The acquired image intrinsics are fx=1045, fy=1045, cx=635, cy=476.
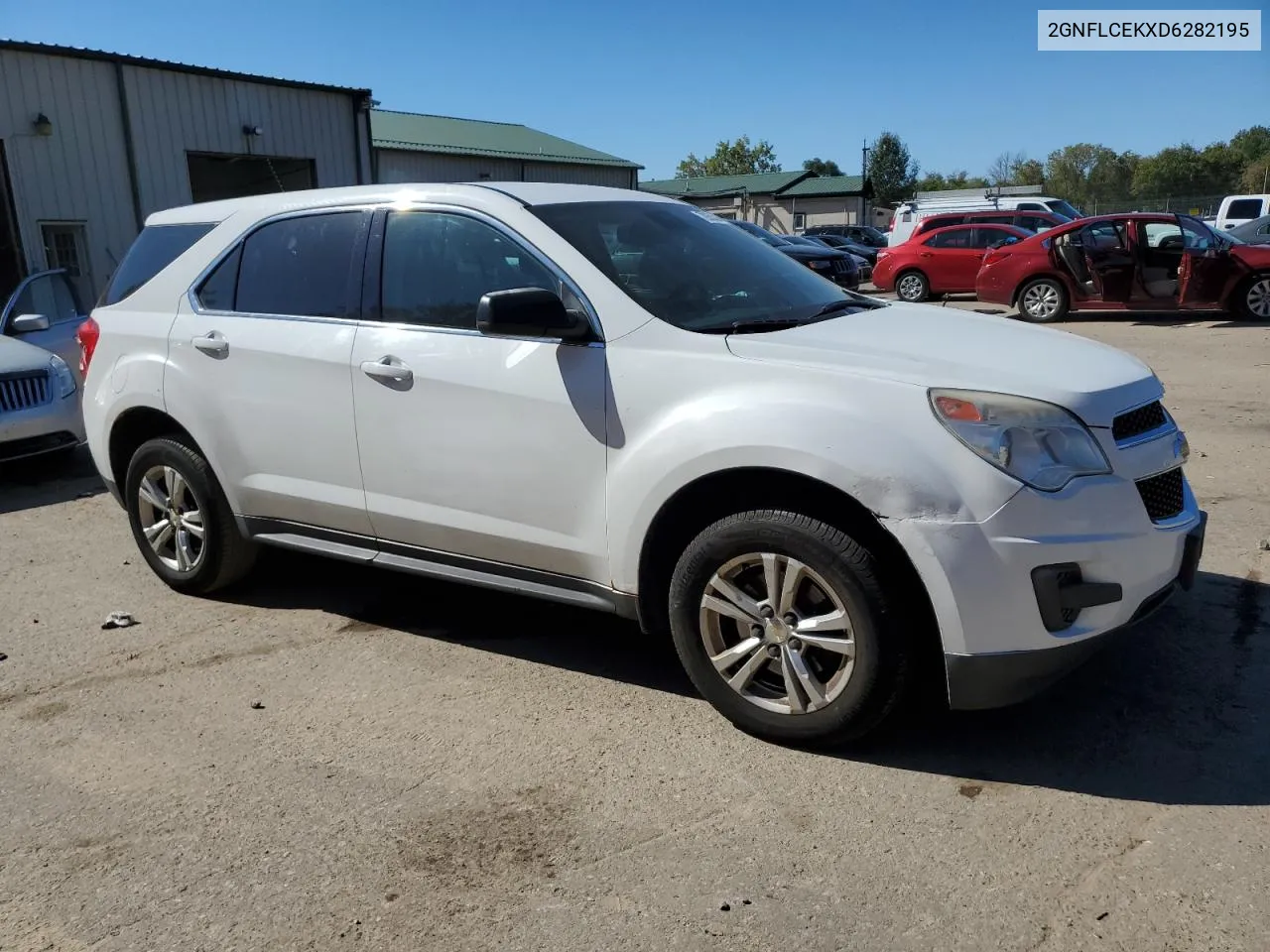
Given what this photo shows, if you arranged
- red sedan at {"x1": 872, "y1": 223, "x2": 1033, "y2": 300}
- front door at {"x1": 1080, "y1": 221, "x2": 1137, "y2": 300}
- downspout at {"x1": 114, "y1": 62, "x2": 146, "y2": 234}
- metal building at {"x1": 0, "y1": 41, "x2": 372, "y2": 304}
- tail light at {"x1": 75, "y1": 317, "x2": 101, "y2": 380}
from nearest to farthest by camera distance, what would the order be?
tail light at {"x1": 75, "y1": 317, "x2": 101, "y2": 380} < front door at {"x1": 1080, "y1": 221, "x2": 1137, "y2": 300} < metal building at {"x1": 0, "y1": 41, "x2": 372, "y2": 304} < downspout at {"x1": 114, "y1": 62, "x2": 146, "y2": 234} < red sedan at {"x1": 872, "y1": 223, "x2": 1033, "y2": 300}

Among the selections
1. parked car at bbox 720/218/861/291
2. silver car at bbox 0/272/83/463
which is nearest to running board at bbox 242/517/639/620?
silver car at bbox 0/272/83/463

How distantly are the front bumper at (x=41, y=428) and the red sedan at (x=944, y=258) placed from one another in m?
15.1

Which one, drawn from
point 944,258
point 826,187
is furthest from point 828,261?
point 826,187

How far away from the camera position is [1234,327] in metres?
14.4

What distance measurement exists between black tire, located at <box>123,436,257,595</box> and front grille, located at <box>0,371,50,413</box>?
3.13 meters

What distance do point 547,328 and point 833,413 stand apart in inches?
40.3

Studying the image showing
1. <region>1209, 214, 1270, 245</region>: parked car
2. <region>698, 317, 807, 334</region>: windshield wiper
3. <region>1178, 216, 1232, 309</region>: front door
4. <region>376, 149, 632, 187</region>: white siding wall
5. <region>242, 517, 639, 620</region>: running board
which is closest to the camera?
<region>698, 317, 807, 334</region>: windshield wiper

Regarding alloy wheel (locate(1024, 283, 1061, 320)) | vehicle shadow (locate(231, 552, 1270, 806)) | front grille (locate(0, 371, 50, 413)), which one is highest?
front grille (locate(0, 371, 50, 413))

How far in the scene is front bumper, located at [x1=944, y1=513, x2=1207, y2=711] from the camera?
2953mm

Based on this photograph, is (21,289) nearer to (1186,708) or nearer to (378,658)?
(378,658)

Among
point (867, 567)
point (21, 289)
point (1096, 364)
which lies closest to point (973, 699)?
point (867, 567)

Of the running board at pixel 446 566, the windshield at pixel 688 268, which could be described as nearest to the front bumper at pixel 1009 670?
the running board at pixel 446 566

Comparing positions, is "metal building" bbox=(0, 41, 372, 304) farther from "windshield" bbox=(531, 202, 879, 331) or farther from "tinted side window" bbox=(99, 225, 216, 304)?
"windshield" bbox=(531, 202, 879, 331)

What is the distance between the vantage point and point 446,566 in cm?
400
